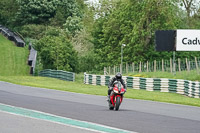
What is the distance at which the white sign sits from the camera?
46.1 meters

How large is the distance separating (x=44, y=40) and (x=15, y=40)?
5318 mm

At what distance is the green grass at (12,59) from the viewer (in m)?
61.3

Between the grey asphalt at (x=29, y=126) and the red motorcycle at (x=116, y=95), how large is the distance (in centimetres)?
487

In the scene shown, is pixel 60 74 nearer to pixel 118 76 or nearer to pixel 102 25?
pixel 102 25

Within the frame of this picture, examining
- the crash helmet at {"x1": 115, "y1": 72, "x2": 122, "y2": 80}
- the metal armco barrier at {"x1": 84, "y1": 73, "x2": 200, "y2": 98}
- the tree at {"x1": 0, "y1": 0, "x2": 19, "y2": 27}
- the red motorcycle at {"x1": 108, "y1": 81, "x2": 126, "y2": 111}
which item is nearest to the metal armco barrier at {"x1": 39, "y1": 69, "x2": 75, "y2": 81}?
the metal armco barrier at {"x1": 84, "y1": 73, "x2": 200, "y2": 98}

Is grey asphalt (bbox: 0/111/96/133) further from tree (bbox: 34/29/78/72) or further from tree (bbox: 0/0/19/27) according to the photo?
tree (bbox: 0/0/19/27)

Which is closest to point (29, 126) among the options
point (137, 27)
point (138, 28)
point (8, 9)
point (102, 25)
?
point (137, 27)

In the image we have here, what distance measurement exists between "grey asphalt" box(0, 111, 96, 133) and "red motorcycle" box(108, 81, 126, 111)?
16.0 feet

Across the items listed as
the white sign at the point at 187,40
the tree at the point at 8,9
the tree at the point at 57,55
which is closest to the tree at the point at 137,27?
the tree at the point at 57,55

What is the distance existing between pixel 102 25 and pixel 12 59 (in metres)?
21.6

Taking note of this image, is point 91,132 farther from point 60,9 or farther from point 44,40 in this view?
point 60,9

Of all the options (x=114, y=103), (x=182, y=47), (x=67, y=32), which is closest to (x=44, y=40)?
(x=67, y=32)

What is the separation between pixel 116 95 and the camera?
19.9 meters

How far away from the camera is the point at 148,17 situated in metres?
70.2
